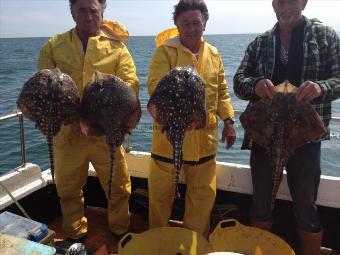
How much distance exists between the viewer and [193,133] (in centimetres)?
423

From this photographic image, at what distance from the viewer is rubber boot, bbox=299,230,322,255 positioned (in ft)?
13.6

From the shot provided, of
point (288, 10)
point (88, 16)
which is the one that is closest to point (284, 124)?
point (288, 10)

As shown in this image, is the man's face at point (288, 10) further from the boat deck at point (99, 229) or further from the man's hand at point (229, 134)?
the boat deck at point (99, 229)

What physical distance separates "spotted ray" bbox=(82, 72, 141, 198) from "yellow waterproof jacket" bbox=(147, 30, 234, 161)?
0.54m

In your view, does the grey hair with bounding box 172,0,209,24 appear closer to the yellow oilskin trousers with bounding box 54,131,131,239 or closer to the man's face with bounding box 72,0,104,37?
the man's face with bounding box 72,0,104,37

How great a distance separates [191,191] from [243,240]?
803 millimetres

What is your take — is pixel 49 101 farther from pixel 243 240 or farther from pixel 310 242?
pixel 310 242

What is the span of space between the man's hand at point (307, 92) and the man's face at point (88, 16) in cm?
240

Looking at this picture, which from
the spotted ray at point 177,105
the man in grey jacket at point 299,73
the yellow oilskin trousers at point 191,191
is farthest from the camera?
the yellow oilskin trousers at point 191,191

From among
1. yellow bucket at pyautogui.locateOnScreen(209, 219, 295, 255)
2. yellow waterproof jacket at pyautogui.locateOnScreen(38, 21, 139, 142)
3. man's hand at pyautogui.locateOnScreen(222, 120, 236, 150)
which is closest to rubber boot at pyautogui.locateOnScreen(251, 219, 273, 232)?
yellow bucket at pyautogui.locateOnScreen(209, 219, 295, 255)

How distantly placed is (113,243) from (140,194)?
0.80 meters

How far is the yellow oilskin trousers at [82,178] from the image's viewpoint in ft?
14.9

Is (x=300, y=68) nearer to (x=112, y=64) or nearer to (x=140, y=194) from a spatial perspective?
(x=112, y=64)

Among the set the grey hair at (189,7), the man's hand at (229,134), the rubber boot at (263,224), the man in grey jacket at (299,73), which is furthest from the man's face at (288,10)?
the rubber boot at (263,224)
